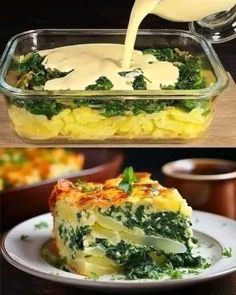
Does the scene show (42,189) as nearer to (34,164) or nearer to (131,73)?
(34,164)

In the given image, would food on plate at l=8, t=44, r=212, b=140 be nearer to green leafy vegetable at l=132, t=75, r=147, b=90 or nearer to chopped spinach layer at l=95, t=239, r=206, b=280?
green leafy vegetable at l=132, t=75, r=147, b=90

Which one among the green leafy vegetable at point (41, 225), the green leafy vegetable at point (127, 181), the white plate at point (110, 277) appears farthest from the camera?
the green leafy vegetable at point (41, 225)

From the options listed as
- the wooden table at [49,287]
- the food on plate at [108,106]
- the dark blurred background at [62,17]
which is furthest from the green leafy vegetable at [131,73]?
the wooden table at [49,287]

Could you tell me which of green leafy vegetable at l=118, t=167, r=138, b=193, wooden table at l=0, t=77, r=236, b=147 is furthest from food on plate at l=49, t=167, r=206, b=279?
wooden table at l=0, t=77, r=236, b=147

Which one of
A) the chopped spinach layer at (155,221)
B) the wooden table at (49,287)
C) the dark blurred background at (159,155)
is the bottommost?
the wooden table at (49,287)

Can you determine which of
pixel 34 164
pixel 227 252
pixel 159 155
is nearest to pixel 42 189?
pixel 34 164

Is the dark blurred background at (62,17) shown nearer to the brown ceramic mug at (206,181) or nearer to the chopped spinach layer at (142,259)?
the brown ceramic mug at (206,181)

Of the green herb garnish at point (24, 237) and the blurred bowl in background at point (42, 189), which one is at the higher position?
the blurred bowl in background at point (42, 189)
